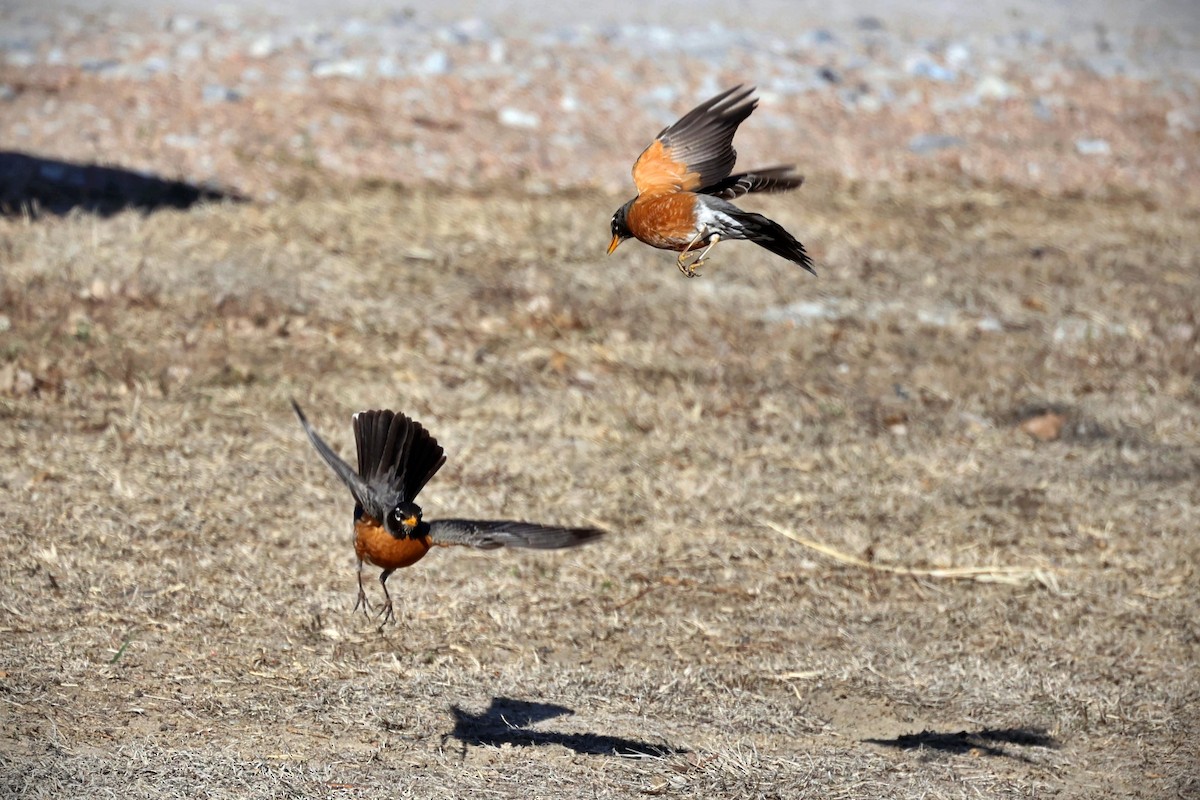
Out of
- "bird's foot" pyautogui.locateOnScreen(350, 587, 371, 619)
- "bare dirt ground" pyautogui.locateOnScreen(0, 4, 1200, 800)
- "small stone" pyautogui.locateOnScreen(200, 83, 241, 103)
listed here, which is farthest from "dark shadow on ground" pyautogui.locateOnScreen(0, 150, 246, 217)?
"bird's foot" pyautogui.locateOnScreen(350, 587, 371, 619)

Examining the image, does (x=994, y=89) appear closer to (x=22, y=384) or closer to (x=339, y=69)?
(x=339, y=69)

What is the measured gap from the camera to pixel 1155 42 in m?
14.4

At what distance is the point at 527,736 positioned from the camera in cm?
509

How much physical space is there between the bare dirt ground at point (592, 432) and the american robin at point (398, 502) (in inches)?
29.3

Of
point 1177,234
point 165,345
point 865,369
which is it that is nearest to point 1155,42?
point 1177,234

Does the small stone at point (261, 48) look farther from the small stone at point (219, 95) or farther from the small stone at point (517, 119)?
the small stone at point (517, 119)

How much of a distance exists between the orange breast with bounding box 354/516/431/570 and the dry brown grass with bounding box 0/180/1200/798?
2.16 feet

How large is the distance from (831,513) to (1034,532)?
42.2 inches

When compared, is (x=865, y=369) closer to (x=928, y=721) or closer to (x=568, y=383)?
(x=568, y=383)

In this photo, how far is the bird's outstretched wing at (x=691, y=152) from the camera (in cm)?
447

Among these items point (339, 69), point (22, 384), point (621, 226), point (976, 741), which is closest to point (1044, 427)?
point (976, 741)

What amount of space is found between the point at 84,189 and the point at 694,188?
686 centimetres

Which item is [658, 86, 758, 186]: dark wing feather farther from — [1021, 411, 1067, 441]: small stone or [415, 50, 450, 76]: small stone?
[415, 50, 450, 76]: small stone

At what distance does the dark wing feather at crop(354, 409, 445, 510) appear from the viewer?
482cm
